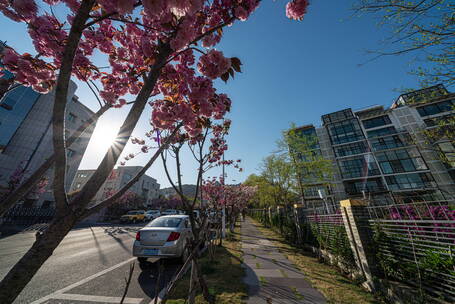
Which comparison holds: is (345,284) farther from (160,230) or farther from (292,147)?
(292,147)

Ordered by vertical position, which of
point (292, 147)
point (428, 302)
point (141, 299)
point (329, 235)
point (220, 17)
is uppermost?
point (292, 147)

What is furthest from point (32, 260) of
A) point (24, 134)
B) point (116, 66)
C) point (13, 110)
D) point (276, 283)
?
point (24, 134)

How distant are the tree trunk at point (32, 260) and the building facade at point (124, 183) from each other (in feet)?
123

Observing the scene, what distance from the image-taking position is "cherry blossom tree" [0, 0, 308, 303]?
1.20 meters

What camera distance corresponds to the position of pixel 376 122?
119 ft

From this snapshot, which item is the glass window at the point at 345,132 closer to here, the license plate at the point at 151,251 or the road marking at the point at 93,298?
the license plate at the point at 151,251

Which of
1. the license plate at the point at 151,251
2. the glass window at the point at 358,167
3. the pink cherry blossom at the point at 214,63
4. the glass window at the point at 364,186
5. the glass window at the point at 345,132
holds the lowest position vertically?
the license plate at the point at 151,251

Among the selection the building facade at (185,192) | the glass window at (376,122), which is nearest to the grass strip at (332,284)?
the building facade at (185,192)

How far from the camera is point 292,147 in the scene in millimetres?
14383

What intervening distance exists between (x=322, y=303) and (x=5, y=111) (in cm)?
3271

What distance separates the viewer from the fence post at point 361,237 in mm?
4066

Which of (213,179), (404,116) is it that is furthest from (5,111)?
(404,116)

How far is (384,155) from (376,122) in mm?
7813

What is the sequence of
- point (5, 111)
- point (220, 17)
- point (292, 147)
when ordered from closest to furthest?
point (220, 17) → point (292, 147) → point (5, 111)
